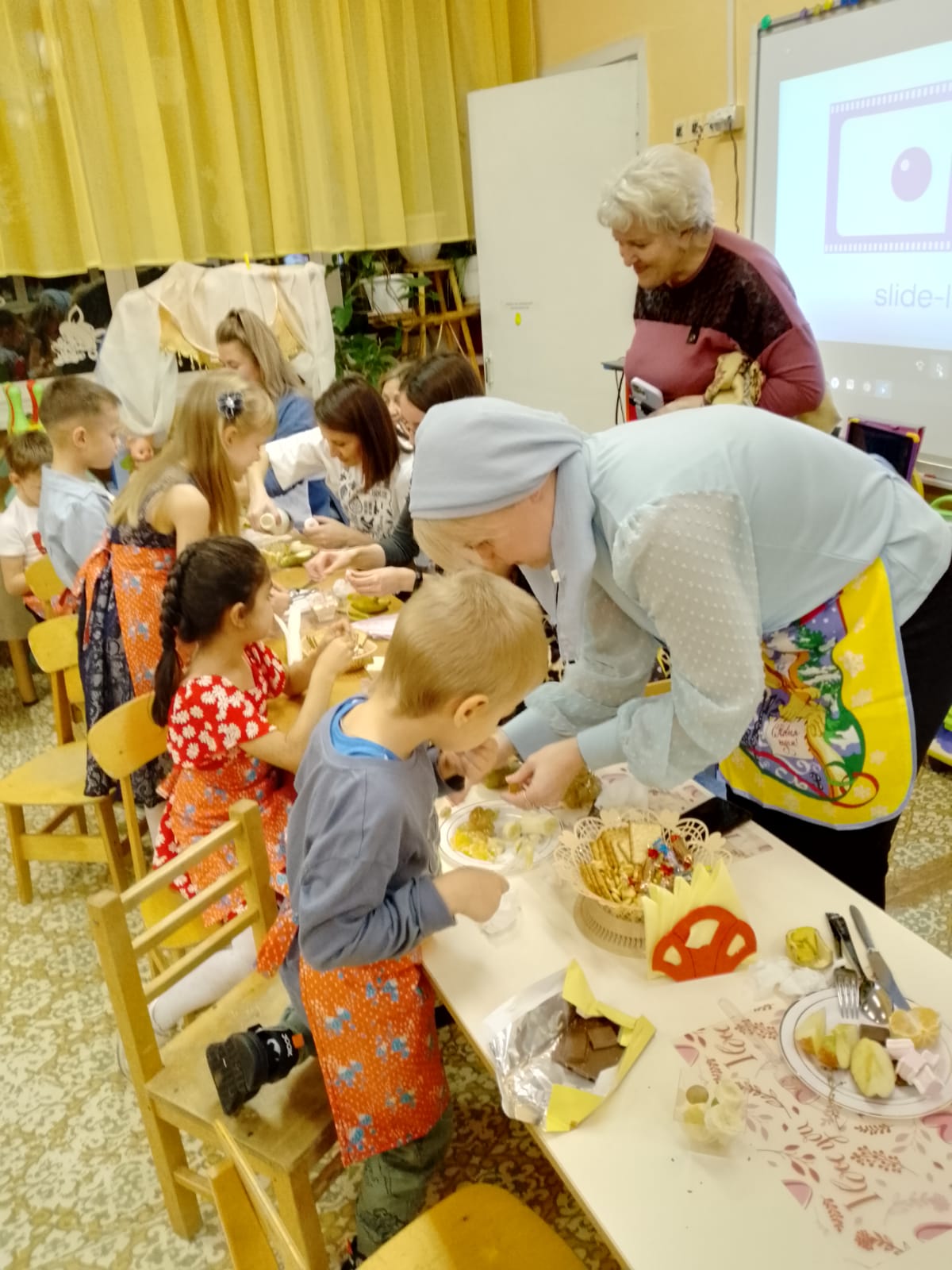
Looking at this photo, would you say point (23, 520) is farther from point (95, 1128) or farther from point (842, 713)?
point (842, 713)

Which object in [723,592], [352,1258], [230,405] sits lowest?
[352,1258]

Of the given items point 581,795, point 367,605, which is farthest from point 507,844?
point 367,605

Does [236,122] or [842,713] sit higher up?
[236,122]

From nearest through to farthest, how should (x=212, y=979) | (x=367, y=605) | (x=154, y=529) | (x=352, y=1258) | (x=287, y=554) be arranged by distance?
(x=352, y=1258) < (x=212, y=979) < (x=154, y=529) < (x=367, y=605) < (x=287, y=554)

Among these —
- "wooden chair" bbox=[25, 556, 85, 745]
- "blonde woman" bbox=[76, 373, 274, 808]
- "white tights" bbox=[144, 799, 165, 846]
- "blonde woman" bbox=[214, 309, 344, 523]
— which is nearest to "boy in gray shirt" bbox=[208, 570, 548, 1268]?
"white tights" bbox=[144, 799, 165, 846]

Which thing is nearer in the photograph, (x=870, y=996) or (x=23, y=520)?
(x=870, y=996)

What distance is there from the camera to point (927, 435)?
3.04 m

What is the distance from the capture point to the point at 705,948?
1.11 meters

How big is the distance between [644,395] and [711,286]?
1.24 feet

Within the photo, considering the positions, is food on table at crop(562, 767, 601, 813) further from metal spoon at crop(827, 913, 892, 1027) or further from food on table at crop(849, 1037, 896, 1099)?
food on table at crop(849, 1037, 896, 1099)

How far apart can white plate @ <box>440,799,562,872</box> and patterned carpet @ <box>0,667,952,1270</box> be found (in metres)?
0.76

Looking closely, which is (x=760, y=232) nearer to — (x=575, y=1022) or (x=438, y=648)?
(x=438, y=648)

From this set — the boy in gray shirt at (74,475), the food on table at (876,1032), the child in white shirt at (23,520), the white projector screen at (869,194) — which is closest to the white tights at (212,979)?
the food on table at (876,1032)

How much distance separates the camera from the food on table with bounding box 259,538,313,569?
294cm
